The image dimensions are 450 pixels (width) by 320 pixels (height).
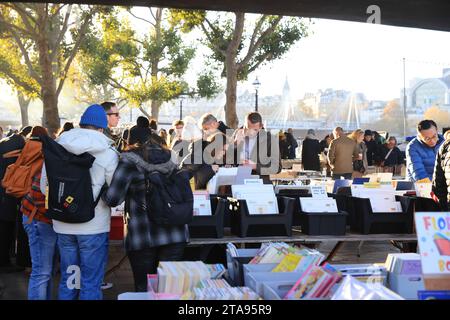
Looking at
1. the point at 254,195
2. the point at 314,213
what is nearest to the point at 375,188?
the point at 314,213

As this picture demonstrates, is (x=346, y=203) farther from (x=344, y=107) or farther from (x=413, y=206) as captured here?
(x=344, y=107)

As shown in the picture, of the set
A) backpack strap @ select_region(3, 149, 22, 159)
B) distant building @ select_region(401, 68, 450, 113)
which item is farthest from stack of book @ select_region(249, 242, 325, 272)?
distant building @ select_region(401, 68, 450, 113)

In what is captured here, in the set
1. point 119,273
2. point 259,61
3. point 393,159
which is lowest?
point 119,273

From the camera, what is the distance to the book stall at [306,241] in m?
2.38

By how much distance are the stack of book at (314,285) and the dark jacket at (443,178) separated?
2.61 m

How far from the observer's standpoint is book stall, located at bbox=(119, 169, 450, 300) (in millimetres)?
2377

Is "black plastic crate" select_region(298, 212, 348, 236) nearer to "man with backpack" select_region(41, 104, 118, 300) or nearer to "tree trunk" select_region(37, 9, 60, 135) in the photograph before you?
"man with backpack" select_region(41, 104, 118, 300)

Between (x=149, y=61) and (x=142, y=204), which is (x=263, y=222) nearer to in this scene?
(x=142, y=204)

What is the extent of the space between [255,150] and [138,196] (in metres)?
2.36

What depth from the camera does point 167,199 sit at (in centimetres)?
377

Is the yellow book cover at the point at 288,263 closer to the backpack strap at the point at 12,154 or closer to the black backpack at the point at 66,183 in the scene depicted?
the black backpack at the point at 66,183

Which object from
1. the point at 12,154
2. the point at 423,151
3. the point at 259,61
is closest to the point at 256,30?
the point at 259,61

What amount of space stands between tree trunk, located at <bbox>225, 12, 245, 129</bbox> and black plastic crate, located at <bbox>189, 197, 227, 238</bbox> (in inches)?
491

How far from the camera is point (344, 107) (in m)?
138
